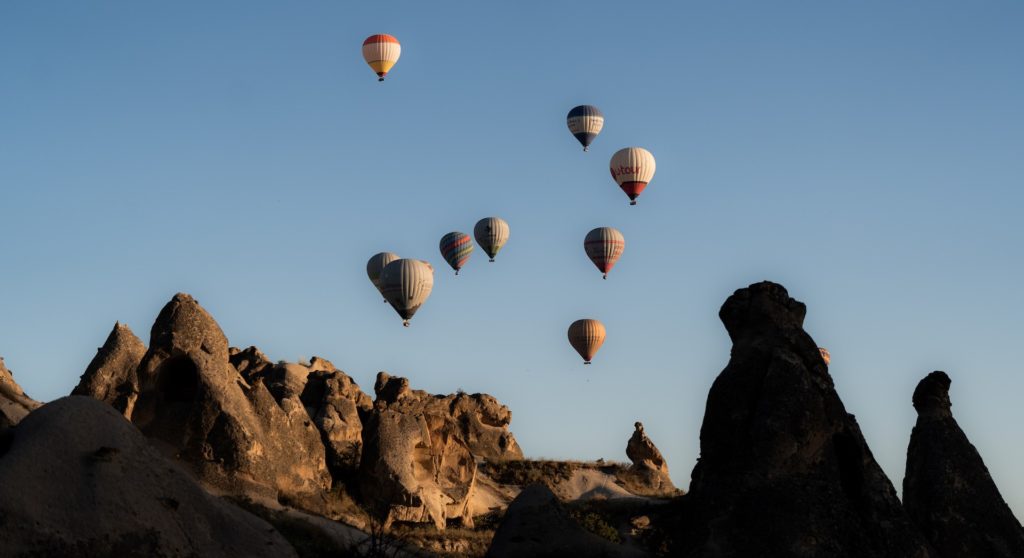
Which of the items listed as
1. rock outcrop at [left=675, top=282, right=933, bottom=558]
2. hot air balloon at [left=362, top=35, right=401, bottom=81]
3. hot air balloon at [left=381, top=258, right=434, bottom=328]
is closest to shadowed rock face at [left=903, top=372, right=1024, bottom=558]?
rock outcrop at [left=675, top=282, right=933, bottom=558]

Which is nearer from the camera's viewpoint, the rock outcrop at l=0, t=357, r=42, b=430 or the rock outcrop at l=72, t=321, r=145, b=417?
the rock outcrop at l=0, t=357, r=42, b=430

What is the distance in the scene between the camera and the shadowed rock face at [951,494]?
68.4 ft

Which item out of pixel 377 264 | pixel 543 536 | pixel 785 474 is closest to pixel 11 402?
pixel 543 536

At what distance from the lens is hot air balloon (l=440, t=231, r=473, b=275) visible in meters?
64.5

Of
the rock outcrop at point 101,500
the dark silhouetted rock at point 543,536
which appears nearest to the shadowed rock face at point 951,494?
the dark silhouetted rock at point 543,536

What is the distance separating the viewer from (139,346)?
3112 centimetres

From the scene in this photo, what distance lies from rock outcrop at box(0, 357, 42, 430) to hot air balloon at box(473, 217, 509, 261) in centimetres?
3504

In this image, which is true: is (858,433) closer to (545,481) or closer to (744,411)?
(744,411)

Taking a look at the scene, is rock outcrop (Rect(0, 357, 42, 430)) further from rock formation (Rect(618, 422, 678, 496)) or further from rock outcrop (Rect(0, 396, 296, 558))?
rock formation (Rect(618, 422, 678, 496))

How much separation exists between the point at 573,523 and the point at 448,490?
1526 centimetres

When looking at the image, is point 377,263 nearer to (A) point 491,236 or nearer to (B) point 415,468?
(A) point 491,236

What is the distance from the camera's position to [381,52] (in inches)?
2468

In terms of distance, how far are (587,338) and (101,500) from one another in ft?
158

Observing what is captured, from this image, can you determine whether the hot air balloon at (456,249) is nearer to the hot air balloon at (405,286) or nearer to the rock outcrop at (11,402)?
the hot air balloon at (405,286)
